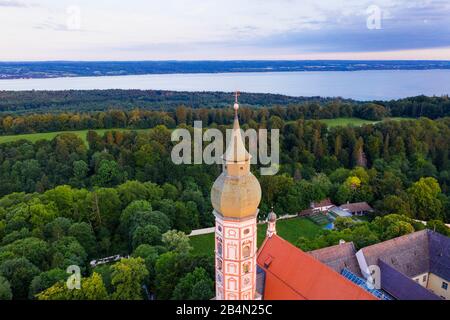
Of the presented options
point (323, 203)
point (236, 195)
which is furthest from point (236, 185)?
point (323, 203)

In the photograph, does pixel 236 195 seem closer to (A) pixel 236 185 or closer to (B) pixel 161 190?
(A) pixel 236 185

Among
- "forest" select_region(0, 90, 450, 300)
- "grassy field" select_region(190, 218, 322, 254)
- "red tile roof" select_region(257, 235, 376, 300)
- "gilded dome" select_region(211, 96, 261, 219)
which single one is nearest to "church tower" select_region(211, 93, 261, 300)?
"gilded dome" select_region(211, 96, 261, 219)

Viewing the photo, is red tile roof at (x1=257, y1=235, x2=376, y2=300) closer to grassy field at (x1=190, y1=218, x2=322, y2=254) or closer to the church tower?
the church tower

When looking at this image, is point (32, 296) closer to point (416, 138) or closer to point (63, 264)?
point (63, 264)

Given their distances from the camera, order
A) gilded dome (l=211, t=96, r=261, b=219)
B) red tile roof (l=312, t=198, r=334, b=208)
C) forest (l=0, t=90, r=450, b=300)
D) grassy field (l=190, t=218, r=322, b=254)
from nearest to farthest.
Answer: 1. gilded dome (l=211, t=96, r=261, b=219)
2. forest (l=0, t=90, r=450, b=300)
3. grassy field (l=190, t=218, r=322, b=254)
4. red tile roof (l=312, t=198, r=334, b=208)

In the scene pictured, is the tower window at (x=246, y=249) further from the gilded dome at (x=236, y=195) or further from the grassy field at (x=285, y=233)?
the grassy field at (x=285, y=233)

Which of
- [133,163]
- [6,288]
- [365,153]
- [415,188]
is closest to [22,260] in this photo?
[6,288]
